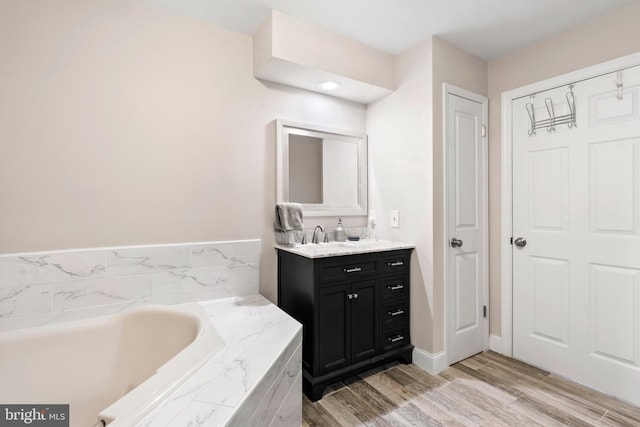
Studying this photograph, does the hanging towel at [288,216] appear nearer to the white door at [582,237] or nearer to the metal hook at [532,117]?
the white door at [582,237]

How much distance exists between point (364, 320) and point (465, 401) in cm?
74

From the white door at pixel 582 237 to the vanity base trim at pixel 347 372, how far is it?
92cm

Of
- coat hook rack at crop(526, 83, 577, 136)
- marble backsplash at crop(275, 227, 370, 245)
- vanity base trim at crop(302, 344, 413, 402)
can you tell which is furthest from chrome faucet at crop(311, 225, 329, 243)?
coat hook rack at crop(526, 83, 577, 136)

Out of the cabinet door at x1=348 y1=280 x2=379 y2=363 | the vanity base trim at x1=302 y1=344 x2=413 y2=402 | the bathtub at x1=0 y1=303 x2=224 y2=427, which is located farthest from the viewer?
the cabinet door at x1=348 y1=280 x2=379 y2=363

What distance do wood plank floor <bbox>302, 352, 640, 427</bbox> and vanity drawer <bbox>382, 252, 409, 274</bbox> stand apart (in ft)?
2.34

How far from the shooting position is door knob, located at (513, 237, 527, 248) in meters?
2.36

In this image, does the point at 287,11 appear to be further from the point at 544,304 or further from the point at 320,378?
the point at 544,304

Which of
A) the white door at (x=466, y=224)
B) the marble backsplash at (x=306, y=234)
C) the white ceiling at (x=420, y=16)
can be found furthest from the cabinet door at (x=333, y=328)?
the white ceiling at (x=420, y=16)

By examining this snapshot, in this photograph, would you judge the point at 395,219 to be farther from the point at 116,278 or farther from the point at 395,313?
the point at 116,278

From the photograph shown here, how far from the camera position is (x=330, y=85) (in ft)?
7.74

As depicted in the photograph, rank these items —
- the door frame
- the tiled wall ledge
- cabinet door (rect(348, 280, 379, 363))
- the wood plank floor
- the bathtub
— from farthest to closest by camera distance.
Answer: the door frame
cabinet door (rect(348, 280, 379, 363))
the wood plank floor
the tiled wall ledge
the bathtub

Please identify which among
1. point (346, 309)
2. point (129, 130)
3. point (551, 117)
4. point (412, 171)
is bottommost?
point (346, 309)

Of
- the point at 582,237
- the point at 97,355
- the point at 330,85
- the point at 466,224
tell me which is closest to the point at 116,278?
the point at 97,355

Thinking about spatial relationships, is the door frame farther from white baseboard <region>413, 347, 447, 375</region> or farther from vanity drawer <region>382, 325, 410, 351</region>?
vanity drawer <region>382, 325, 410, 351</region>
